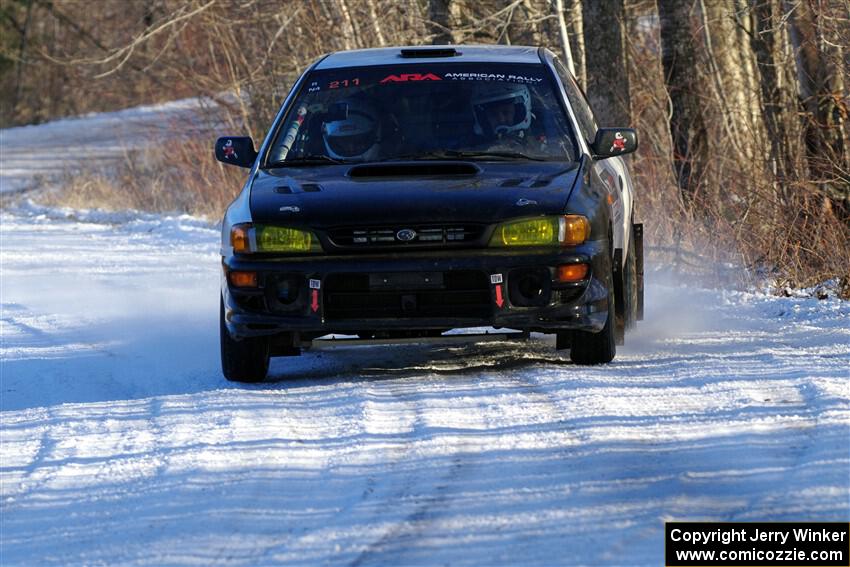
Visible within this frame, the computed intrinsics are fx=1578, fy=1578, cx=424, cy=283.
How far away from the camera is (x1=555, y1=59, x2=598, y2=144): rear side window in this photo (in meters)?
8.79

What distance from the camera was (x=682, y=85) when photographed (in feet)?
52.4

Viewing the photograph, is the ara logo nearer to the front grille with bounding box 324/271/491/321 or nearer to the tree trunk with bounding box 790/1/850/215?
the front grille with bounding box 324/271/491/321

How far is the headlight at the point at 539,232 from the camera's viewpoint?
24.0 ft

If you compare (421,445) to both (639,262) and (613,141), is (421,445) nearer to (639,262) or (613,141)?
(613,141)

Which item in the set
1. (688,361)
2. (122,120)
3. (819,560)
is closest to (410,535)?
(819,560)

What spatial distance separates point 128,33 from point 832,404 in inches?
1406

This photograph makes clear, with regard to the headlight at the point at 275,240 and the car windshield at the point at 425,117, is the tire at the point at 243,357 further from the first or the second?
the car windshield at the point at 425,117

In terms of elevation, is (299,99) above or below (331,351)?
above

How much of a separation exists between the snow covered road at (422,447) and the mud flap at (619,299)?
0.13 meters

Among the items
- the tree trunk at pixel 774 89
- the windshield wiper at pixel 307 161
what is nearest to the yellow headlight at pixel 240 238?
the windshield wiper at pixel 307 161

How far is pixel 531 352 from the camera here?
8.64 m

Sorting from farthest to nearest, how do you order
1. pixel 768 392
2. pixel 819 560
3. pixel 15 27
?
pixel 15 27
pixel 768 392
pixel 819 560

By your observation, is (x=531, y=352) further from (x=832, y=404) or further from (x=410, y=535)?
(x=410, y=535)

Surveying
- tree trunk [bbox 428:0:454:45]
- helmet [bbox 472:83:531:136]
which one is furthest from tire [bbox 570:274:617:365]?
tree trunk [bbox 428:0:454:45]
